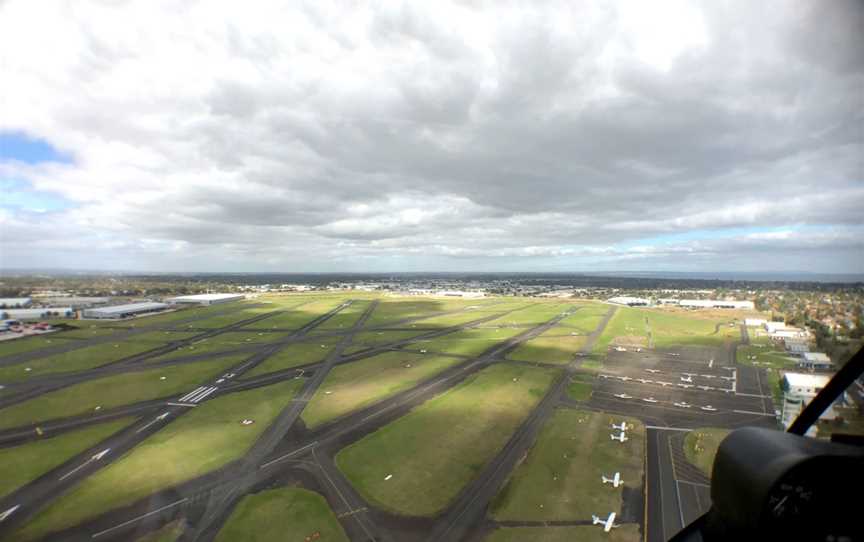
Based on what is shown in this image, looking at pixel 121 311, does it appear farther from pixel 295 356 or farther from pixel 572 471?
pixel 572 471

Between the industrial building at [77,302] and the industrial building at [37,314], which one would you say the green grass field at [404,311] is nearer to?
the industrial building at [37,314]

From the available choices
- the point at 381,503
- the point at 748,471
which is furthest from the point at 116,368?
the point at 748,471

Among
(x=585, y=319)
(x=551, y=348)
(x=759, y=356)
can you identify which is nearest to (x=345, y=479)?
(x=551, y=348)

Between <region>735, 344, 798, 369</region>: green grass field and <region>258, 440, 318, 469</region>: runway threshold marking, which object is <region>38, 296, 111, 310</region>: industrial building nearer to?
<region>258, 440, 318, 469</region>: runway threshold marking

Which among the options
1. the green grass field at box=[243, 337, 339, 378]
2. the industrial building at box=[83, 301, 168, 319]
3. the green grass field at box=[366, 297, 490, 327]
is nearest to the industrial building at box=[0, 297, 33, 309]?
the industrial building at box=[83, 301, 168, 319]

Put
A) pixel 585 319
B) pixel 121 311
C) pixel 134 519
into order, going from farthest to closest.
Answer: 1. pixel 121 311
2. pixel 585 319
3. pixel 134 519
